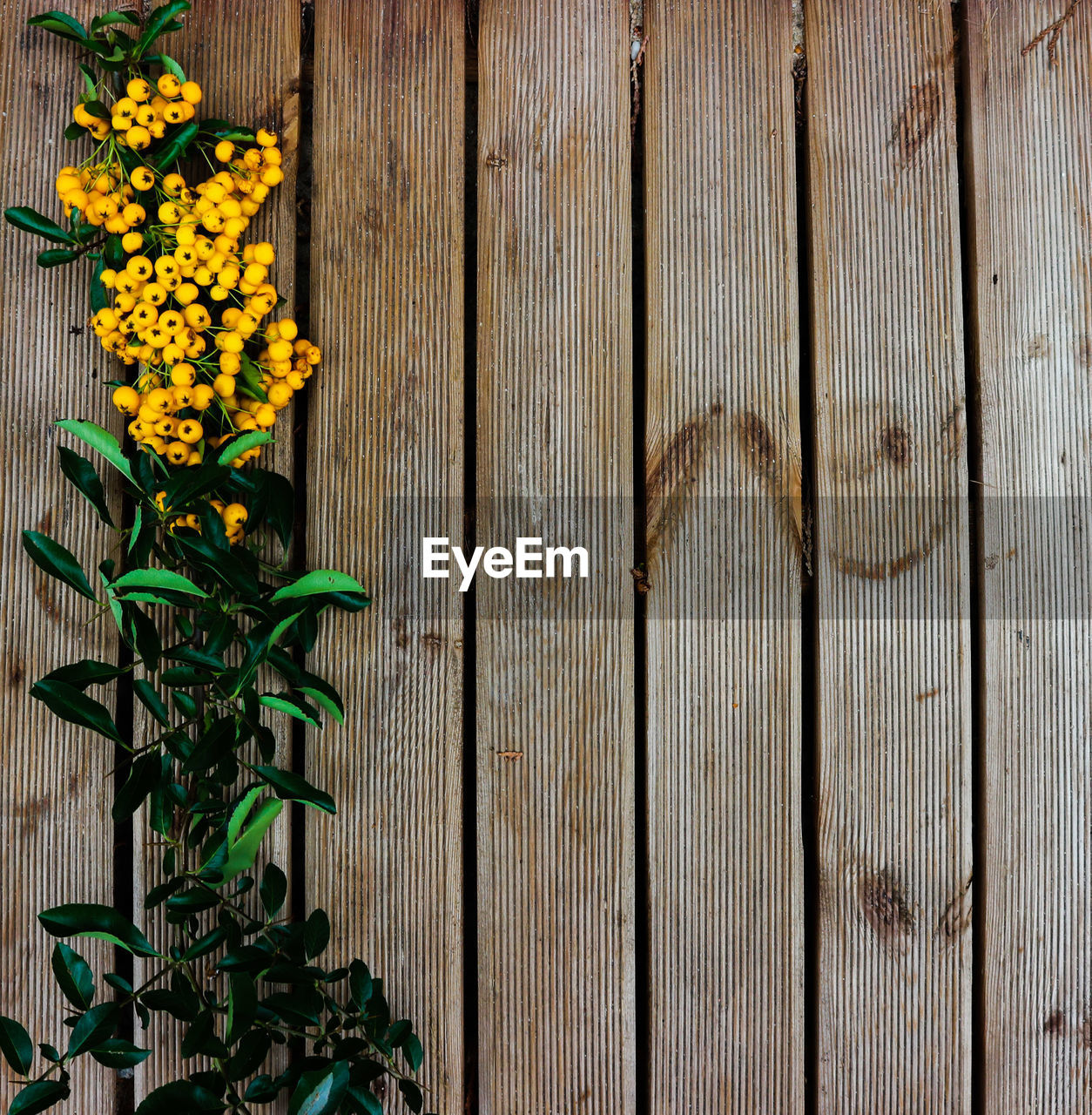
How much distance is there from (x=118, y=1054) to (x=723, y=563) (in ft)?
2.96

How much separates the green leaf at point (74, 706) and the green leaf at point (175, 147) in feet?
2.08

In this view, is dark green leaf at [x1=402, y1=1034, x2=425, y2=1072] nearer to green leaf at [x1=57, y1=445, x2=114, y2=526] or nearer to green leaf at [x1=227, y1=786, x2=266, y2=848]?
green leaf at [x1=227, y1=786, x2=266, y2=848]

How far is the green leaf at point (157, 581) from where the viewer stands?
97 cm

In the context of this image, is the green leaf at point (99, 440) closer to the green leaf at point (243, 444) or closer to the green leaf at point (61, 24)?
the green leaf at point (243, 444)

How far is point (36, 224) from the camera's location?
41.3 inches

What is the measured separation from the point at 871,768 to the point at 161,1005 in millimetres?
899

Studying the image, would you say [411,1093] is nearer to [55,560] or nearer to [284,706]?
[284,706]

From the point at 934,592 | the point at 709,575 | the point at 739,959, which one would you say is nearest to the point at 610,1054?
the point at 739,959

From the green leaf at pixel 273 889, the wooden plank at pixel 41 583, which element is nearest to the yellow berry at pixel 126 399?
the wooden plank at pixel 41 583

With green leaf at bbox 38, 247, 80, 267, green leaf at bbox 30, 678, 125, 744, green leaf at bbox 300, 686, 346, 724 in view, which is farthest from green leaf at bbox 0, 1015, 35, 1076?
green leaf at bbox 38, 247, 80, 267

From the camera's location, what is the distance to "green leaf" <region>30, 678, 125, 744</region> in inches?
37.2

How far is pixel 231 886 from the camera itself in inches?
42.3

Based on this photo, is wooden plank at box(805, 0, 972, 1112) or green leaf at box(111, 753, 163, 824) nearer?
green leaf at box(111, 753, 163, 824)

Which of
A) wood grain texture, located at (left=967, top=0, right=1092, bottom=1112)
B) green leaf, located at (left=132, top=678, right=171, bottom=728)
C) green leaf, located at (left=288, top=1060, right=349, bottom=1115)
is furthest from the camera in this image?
wood grain texture, located at (left=967, top=0, right=1092, bottom=1112)
